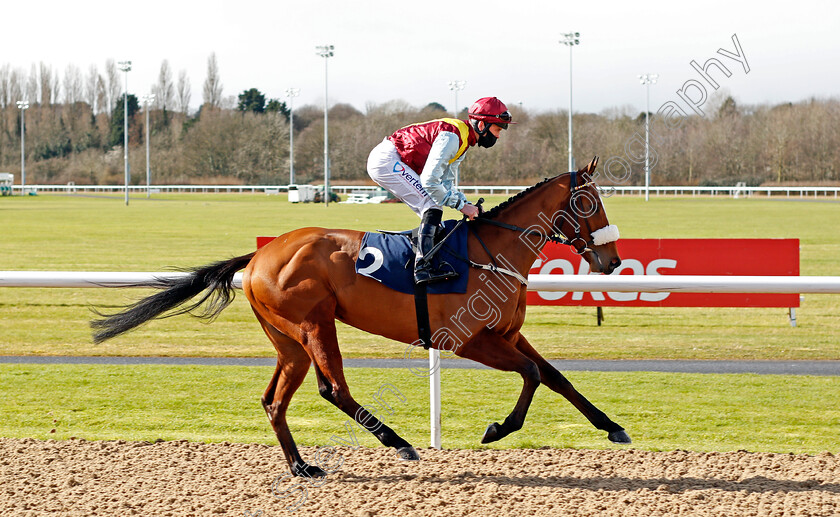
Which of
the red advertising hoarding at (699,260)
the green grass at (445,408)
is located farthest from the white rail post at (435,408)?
the red advertising hoarding at (699,260)

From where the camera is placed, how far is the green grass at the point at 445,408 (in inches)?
190

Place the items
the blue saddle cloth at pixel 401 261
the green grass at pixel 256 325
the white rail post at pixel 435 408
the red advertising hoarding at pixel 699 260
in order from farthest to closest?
the red advertising hoarding at pixel 699 260 → the green grass at pixel 256 325 → the white rail post at pixel 435 408 → the blue saddle cloth at pixel 401 261

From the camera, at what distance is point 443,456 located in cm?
425

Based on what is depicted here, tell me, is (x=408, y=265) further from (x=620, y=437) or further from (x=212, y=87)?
(x=212, y=87)

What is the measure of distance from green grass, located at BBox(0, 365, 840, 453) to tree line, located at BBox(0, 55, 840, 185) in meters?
24.7

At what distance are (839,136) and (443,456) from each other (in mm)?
55272

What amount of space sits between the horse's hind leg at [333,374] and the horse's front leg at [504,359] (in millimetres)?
484

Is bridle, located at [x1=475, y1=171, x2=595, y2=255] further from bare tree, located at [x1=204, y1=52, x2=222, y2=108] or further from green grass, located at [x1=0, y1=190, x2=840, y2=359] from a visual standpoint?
bare tree, located at [x1=204, y1=52, x2=222, y2=108]

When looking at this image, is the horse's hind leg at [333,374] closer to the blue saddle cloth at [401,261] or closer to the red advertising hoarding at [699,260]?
the blue saddle cloth at [401,261]

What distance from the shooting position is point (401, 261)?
12.9 feet

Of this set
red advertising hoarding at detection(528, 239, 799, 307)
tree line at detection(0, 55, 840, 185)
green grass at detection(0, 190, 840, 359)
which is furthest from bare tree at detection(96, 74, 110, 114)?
red advertising hoarding at detection(528, 239, 799, 307)

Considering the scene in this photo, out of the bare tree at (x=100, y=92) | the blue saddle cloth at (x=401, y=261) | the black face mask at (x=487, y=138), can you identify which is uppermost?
→ the bare tree at (x=100, y=92)

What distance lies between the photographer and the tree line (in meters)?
49.8

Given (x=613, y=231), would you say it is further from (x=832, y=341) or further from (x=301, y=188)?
(x=301, y=188)
